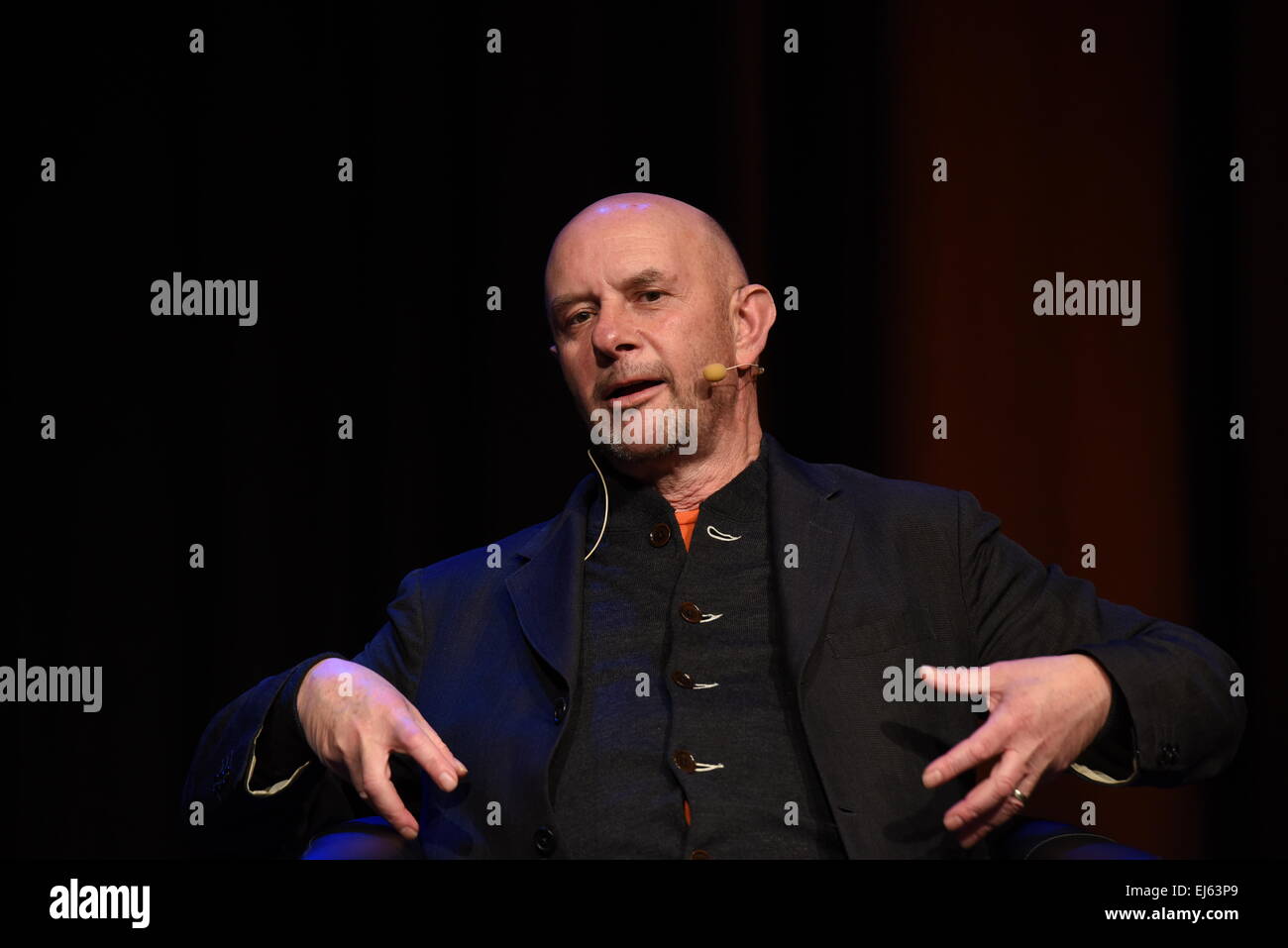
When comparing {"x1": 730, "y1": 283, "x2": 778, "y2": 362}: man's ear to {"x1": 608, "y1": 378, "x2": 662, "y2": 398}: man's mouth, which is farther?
{"x1": 730, "y1": 283, "x2": 778, "y2": 362}: man's ear

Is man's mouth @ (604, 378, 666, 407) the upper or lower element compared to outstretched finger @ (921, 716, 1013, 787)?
upper

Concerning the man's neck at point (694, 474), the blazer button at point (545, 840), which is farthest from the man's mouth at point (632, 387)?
the blazer button at point (545, 840)

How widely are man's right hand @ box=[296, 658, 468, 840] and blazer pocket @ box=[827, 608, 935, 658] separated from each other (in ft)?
1.86

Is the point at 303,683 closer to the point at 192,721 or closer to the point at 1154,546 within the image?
the point at 192,721

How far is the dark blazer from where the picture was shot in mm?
1712

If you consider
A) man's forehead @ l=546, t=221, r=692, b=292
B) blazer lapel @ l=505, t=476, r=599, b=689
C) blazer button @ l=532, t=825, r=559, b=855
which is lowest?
blazer button @ l=532, t=825, r=559, b=855

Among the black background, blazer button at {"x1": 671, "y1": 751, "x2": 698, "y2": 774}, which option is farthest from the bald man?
the black background

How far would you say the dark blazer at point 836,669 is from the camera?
5.62ft

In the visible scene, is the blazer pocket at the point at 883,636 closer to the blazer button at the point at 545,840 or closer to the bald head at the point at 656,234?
the blazer button at the point at 545,840

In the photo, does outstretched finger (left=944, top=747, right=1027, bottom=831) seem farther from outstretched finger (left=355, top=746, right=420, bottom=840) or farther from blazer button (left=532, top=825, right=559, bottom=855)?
outstretched finger (left=355, top=746, right=420, bottom=840)

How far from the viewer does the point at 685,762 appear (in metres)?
1.78

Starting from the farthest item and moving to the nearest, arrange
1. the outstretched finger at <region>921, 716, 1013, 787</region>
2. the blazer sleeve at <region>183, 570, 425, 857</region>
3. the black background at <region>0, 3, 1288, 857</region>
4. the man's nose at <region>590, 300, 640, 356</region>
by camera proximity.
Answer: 1. the black background at <region>0, 3, 1288, 857</region>
2. the man's nose at <region>590, 300, 640, 356</region>
3. the blazer sleeve at <region>183, 570, 425, 857</region>
4. the outstretched finger at <region>921, 716, 1013, 787</region>
